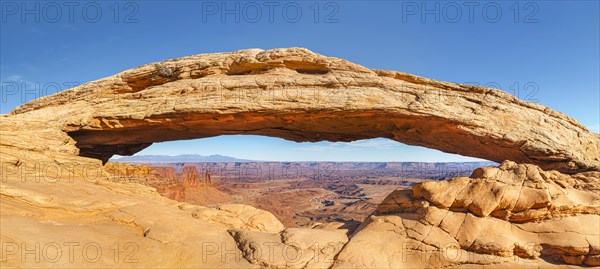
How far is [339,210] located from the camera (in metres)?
107

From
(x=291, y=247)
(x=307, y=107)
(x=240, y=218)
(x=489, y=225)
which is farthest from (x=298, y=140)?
(x=489, y=225)

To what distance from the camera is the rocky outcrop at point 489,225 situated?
30.7 ft

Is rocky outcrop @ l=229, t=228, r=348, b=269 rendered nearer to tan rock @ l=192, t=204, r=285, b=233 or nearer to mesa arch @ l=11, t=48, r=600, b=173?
tan rock @ l=192, t=204, r=285, b=233

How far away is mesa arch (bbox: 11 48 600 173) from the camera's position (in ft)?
45.8

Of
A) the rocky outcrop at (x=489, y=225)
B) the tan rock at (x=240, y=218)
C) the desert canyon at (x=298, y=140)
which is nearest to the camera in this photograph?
the desert canyon at (x=298, y=140)

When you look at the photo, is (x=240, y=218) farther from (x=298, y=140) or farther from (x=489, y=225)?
(x=489, y=225)

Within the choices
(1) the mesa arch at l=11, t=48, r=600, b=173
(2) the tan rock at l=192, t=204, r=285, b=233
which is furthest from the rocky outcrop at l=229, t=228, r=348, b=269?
(1) the mesa arch at l=11, t=48, r=600, b=173

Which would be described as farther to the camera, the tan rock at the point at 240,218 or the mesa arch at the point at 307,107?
the mesa arch at the point at 307,107

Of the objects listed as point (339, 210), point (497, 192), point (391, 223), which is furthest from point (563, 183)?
point (339, 210)

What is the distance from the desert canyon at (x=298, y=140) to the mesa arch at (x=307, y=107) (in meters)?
0.07

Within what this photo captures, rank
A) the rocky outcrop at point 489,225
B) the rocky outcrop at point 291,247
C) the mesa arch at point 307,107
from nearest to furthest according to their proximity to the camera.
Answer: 1. the rocky outcrop at point 291,247
2. the rocky outcrop at point 489,225
3. the mesa arch at point 307,107

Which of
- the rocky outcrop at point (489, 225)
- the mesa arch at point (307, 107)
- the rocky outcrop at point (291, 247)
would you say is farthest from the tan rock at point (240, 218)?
the mesa arch at point (307, 107)

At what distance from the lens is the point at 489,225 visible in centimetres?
1005

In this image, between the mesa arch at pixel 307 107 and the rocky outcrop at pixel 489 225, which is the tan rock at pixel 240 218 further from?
the mesa arch at pixel 307 107
